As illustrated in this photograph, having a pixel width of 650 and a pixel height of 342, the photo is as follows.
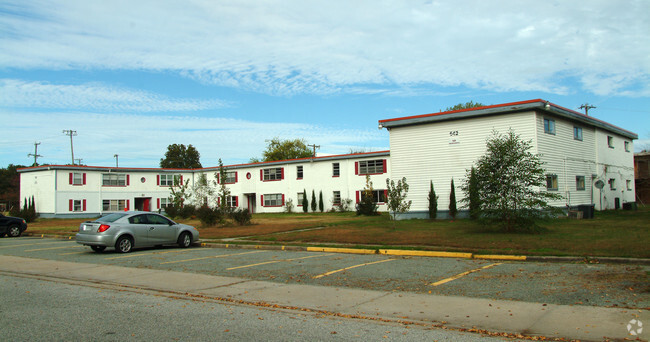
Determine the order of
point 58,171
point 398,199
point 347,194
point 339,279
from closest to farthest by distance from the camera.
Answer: point 339,279
point 398,199
point 347,194
point 58,171

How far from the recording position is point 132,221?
54.7 ft

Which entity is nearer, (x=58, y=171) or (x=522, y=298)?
(x=522, y=298)

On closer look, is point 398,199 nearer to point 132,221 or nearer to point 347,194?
point 132,221

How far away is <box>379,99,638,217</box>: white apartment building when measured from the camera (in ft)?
85.9

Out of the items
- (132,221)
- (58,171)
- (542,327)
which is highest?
(58,171)

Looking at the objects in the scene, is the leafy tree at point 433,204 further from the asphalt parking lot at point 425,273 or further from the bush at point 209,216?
the asphalt parking lot at point 425,273

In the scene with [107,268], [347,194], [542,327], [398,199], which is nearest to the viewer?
[542,327]

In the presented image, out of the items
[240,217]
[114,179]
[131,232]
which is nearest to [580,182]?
[240,217]

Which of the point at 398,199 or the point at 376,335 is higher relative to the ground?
the point at 398,199

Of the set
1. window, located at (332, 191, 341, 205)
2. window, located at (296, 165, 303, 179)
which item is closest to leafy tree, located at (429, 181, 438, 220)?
window, located at (332, 191, 341, 205)

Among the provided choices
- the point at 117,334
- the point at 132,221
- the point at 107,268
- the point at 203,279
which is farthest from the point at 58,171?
the point at 117,334

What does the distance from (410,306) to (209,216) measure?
808 inches

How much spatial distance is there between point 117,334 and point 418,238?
1229 centimetres

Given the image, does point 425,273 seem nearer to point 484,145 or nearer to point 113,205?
point 484,145
